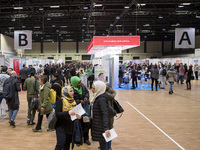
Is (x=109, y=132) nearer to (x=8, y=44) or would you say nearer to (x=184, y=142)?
(x=184, y=142)

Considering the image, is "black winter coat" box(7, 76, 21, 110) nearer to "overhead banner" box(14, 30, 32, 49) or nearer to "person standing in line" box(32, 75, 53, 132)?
"person standing in line" box(32, 75, 53, 132)

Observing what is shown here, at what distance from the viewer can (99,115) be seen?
313 centimetres

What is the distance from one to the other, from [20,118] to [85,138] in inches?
125

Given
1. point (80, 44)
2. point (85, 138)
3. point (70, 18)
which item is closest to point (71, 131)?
point (85, 138)

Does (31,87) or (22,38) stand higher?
(22,38)

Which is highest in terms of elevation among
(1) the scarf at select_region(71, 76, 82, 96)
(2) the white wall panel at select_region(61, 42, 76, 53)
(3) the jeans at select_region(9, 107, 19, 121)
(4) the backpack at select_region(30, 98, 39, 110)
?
(2) the white wall panel at select_region(61, 42, 76, 53)

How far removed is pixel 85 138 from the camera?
504 cm

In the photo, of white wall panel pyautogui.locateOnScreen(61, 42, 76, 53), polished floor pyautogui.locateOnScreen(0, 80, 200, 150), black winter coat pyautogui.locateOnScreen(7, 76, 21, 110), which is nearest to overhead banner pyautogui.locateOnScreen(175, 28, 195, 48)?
polished floor pyautogui.locateOnScreen(0, 80, 200, 150)

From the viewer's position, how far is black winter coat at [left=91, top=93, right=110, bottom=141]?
3.05 metres

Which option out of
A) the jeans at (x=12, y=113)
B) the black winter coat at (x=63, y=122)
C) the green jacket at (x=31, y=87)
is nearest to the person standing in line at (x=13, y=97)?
the jeans at (x=12, y=113)

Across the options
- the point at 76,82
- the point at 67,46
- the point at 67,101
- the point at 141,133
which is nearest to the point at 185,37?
the point at 141,133

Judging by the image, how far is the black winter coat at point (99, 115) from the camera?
3049 mm

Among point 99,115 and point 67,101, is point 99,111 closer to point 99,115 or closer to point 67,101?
point 99,115

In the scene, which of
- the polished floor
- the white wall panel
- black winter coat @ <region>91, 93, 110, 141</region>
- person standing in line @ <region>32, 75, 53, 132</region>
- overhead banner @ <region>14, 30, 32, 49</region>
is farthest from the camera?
the white wall panel
